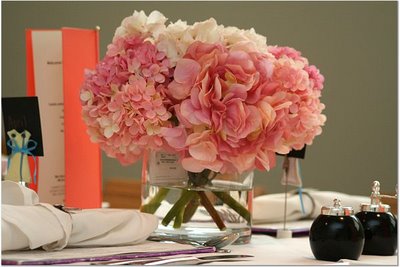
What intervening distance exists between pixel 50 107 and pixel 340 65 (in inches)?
80.4

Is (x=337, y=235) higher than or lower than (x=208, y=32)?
lower

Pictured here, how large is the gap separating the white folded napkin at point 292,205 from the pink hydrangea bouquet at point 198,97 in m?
0.37

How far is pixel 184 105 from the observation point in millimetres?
1246

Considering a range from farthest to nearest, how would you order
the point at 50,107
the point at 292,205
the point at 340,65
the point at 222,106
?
the point at 340,65, the point at 292,205, the point at 50,107, the point at 222,106

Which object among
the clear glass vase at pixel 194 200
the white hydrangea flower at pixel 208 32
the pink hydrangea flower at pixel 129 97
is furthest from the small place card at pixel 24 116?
the white hydrangea flower at pixel 208 32

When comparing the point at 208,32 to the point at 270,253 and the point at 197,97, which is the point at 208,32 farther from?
the point at 270,253

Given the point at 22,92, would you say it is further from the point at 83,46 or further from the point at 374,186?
the point at 374,186

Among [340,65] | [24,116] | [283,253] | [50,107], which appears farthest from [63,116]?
[340,65]

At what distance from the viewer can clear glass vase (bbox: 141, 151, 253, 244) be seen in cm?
133

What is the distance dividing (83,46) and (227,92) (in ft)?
1.61

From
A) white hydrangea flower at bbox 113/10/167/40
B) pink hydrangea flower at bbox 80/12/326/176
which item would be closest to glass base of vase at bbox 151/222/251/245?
pink hydrangea flower at bbox 80/12/326/176

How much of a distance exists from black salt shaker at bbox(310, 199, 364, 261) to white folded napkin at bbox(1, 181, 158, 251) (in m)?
0.27

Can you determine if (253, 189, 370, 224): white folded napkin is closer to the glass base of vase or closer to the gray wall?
the glass base of vase

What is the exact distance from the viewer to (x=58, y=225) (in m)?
1.09
